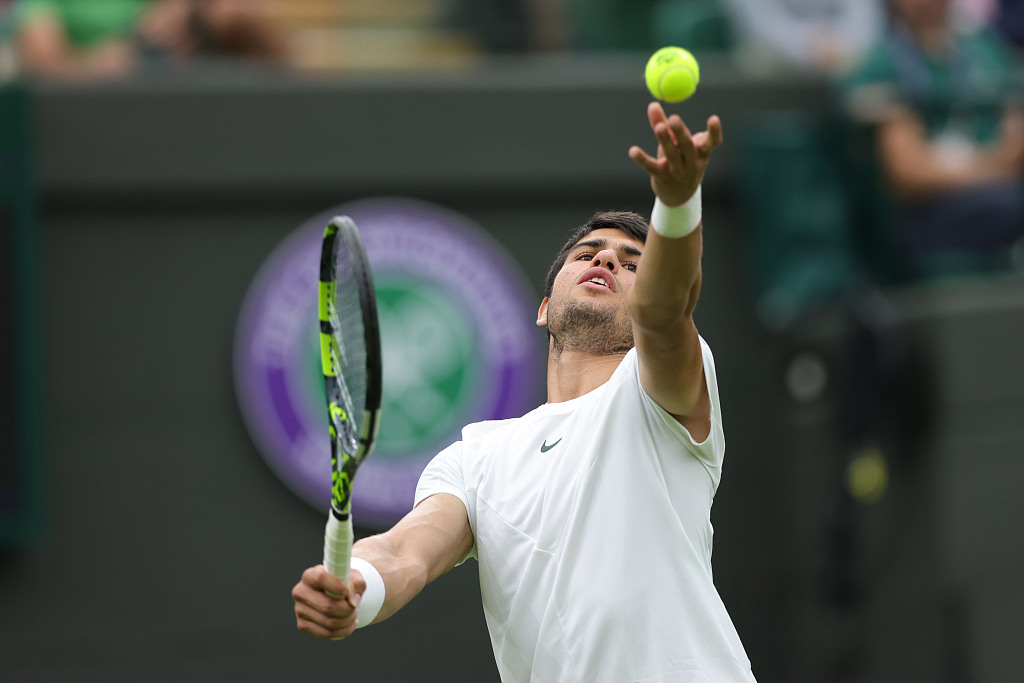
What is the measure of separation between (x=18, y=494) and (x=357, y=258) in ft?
14.1

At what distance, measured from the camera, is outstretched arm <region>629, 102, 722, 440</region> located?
8.82ft

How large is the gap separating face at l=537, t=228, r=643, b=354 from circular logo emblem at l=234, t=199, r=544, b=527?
11.4 ft

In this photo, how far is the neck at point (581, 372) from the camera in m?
3.28

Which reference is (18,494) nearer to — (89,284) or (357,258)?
(89,284)

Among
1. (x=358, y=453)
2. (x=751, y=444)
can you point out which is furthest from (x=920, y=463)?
(x=358, y=453)

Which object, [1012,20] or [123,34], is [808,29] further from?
[123,34]

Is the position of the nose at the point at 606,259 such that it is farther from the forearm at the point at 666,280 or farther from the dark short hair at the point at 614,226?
the forearm at the point at 666,280

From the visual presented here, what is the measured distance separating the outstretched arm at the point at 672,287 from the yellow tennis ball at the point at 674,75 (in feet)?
0.22

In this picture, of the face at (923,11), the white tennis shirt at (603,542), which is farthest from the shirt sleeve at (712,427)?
the face at (923,11)

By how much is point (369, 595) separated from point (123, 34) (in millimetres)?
5156

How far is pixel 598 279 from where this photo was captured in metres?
3.24

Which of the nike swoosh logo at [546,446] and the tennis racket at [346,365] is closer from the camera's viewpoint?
the tennis racket at [346,365]

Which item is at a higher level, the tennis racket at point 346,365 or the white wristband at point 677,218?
the white wristband at point 677,218

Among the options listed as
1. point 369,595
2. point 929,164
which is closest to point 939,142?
point 929,164
